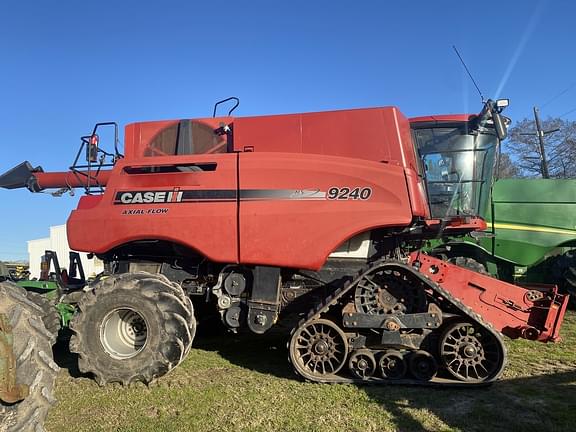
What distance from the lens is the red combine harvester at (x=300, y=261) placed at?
542cm

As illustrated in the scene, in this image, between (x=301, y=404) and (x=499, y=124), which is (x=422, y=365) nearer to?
(x=301, y=404)

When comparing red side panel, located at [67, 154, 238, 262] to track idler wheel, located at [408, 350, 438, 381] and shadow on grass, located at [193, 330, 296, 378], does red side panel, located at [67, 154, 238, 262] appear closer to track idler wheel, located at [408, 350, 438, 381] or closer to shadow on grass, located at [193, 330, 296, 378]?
shadow on grass, located at [193, 330, 296, 378]

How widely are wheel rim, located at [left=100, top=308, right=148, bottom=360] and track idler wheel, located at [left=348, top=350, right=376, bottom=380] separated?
225 centimetres

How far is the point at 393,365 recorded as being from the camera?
5406 mm

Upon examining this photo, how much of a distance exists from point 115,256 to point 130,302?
116cm

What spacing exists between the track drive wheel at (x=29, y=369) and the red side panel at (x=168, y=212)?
251 centimetres

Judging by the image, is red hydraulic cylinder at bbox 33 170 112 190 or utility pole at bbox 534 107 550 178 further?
utility pole at bbox 534 107 550 178

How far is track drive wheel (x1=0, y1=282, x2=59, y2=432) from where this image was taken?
317 centimetres

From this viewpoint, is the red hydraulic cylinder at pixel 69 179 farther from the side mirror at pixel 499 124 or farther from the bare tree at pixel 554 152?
the bare tree at pixel 554 152

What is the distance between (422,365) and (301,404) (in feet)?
4.51

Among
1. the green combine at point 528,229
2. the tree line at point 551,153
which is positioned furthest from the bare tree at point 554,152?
the green combine at point 528,229

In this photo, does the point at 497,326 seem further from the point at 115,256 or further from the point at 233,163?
the point at 115,256

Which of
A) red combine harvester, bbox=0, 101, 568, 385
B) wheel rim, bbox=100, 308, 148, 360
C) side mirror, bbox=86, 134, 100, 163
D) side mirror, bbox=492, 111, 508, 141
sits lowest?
wheel rim, bbox=100, 308, 148, 360

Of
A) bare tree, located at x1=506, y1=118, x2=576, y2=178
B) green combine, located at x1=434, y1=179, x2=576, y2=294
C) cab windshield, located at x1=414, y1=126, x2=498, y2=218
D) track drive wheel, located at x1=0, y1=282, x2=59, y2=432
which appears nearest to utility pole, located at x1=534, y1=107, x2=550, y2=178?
bare tree, located at x1=506, y1=118, x2=576, y2=178
